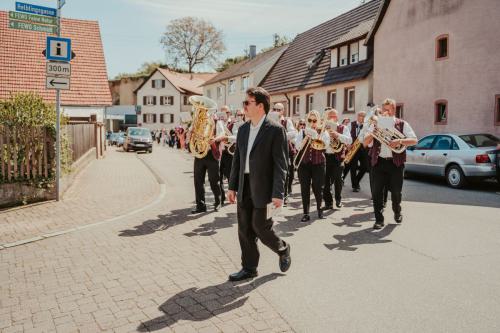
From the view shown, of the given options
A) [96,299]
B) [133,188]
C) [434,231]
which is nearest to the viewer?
[96,299]

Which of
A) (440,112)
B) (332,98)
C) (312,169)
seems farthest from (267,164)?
(332,98)

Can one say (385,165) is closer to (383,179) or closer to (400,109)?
(383,179)

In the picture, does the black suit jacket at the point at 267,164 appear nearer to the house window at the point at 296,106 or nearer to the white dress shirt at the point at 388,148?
the white dress shirt at the point at 388,148

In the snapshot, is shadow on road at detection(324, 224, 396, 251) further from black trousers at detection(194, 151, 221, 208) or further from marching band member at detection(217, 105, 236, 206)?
marching band member at detection(217, 105, 236, 206)

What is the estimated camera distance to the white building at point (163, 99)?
69.4 m

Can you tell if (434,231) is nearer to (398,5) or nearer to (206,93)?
(398,5)

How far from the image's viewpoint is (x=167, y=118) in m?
71.4

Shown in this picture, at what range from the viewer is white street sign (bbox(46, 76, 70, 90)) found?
381 inches

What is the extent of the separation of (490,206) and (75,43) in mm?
24490

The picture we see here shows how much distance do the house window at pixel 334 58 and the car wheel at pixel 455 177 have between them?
52.9 ft

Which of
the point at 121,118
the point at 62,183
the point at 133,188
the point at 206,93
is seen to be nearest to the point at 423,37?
the point at 133,188

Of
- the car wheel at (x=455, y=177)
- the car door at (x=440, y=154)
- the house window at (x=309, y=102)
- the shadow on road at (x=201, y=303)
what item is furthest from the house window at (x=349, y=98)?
the shadow on road at (x=201, y=303)

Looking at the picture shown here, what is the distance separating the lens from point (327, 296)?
15.0 ft

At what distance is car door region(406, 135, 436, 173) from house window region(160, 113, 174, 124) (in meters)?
59.1
